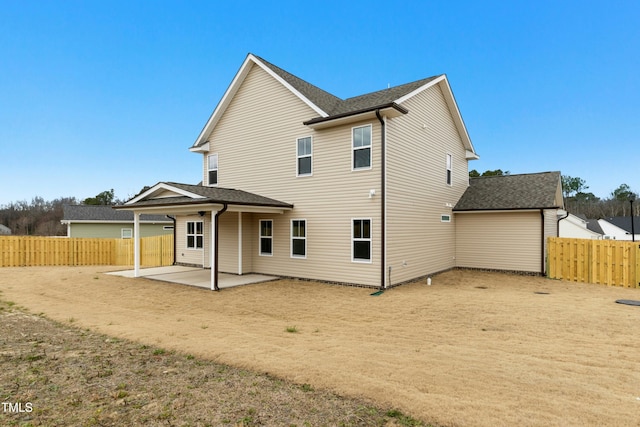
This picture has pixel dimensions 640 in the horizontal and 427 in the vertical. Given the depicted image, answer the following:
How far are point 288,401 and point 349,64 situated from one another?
2874cm

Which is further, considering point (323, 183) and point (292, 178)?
point (292, 178)

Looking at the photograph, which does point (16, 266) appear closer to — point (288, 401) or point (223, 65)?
point (223, 65)

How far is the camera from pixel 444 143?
15711 mm

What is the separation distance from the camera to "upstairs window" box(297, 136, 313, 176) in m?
13.1

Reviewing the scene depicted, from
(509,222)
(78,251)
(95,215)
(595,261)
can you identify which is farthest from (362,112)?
(95,215)

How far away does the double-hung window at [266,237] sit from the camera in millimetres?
14242

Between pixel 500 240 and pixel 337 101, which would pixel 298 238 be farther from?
pixel 500 240

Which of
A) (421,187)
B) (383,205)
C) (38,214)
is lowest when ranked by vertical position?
(38,214)

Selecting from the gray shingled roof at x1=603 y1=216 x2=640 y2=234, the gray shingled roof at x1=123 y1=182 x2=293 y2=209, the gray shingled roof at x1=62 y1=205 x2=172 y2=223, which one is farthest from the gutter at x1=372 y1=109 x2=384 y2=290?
the gray shingled roof at x1=603 y1=216 x2=640 y2=234

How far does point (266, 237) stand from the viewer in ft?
47.2

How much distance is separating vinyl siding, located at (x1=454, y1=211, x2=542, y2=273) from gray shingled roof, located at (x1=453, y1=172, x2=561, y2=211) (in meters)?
0.42

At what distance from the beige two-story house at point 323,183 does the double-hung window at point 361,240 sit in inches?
A: 1.4

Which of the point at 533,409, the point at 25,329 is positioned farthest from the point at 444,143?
the point at 25,329

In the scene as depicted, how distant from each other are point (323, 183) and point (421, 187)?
168 inches
